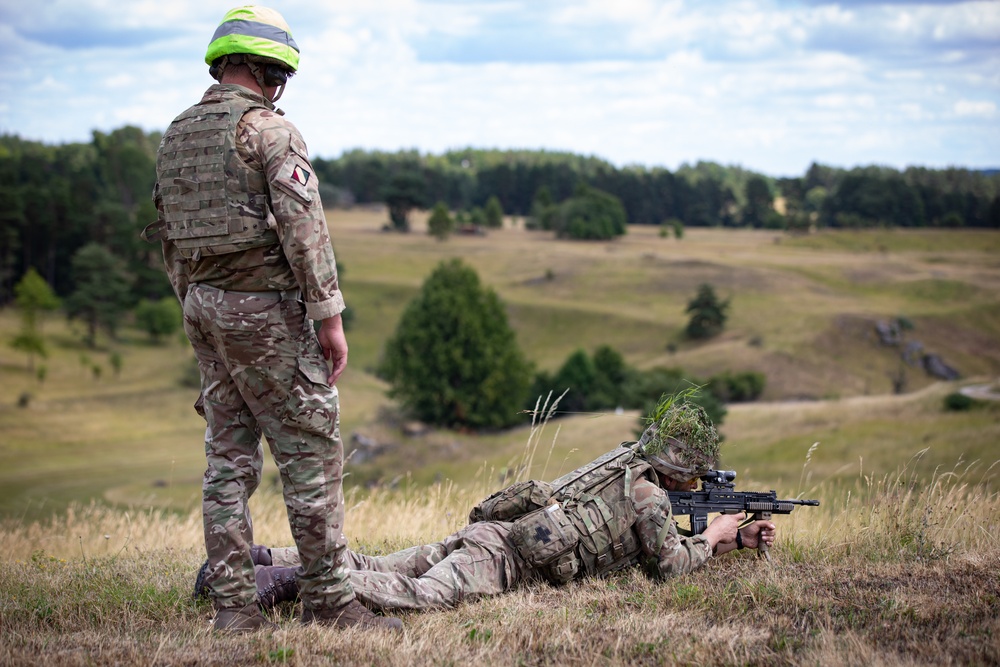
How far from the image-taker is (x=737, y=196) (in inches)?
5310

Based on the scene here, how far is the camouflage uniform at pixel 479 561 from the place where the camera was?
4.46 meters

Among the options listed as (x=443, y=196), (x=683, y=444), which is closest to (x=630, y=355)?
(x=683, y=444)

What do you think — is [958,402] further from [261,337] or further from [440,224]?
[440,224]

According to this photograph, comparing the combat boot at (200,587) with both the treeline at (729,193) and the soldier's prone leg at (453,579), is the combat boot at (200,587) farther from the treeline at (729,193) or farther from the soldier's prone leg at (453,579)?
the treeline at (729,193)

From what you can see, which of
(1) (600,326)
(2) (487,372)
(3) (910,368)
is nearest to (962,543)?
(2) (487,372)

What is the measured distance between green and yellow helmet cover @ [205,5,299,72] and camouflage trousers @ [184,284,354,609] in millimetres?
1122

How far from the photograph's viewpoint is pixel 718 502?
5125mm

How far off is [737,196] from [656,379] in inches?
3637

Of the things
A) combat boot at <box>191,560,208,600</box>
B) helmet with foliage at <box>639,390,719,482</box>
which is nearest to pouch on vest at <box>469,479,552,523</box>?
helmet with foliage at <box>639,390,719,482</box>

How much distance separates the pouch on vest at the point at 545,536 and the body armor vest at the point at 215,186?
2046mm

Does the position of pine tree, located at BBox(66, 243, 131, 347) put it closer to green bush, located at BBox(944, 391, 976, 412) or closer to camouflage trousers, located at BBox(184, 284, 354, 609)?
green bush, located at BBox(944, 391, 976, 412)

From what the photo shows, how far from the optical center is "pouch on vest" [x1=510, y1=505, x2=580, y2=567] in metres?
4.62

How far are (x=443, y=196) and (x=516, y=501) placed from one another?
5287 inches

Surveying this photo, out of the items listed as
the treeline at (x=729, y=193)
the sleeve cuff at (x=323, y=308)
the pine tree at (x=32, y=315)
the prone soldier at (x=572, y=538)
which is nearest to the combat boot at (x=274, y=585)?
the prone soldier at (x=572, y=538)
